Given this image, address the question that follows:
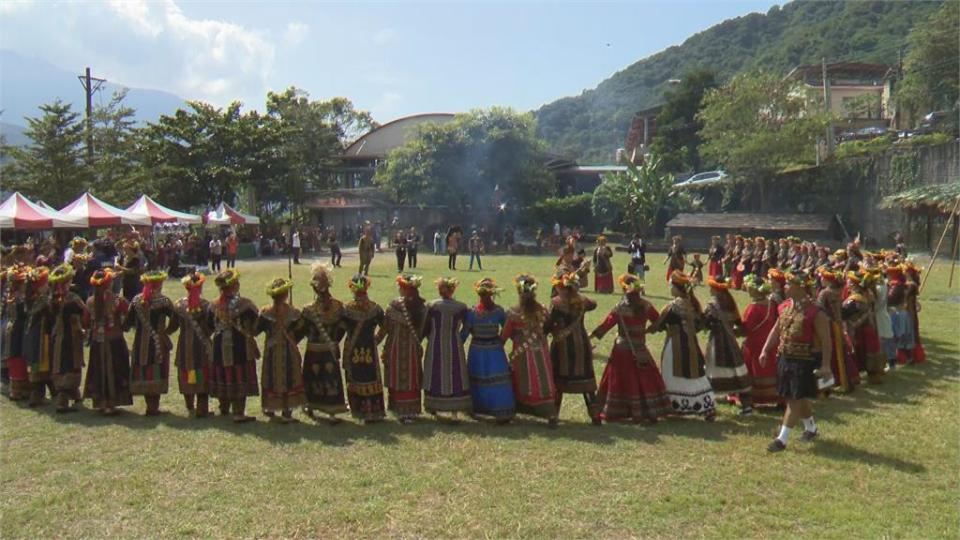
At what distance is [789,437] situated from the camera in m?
7.61

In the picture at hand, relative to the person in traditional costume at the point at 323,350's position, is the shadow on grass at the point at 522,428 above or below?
below

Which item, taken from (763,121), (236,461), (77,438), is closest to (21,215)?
(77,438)

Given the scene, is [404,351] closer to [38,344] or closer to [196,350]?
[196,350]

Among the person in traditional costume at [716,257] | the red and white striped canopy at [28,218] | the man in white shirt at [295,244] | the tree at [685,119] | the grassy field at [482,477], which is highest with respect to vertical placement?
the tree at [685,119]

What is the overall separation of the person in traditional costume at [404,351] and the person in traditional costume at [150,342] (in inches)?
93.4

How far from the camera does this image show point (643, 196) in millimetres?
41750

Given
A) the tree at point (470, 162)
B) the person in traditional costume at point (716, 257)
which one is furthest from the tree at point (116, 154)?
the person in traditional costume at point (716, 257)

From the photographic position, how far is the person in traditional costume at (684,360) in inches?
326

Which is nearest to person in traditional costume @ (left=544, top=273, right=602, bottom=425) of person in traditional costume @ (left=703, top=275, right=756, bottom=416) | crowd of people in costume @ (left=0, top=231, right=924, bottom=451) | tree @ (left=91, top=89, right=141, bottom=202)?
crowd of people in costume @ (left=0, top=231, right=924, bottom=451)

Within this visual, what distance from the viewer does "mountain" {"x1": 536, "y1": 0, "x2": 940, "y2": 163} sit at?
76.3 m

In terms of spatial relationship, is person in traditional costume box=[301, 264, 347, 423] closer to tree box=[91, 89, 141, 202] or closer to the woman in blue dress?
the woman in blue dress

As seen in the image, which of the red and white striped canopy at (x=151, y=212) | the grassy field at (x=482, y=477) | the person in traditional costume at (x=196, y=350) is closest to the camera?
the grassy field at (x=482, y=477)

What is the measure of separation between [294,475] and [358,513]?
1042 mm

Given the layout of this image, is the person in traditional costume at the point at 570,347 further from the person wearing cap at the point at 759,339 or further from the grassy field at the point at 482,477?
the person wearing cap at the point at 759,339
